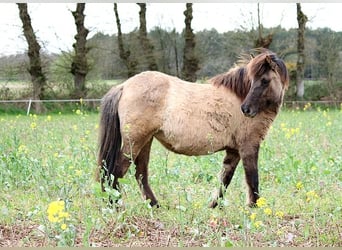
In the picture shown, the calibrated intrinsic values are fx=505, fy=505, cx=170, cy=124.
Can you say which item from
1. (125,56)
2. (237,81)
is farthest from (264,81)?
(125,56)

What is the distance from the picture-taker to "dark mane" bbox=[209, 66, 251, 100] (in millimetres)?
5449

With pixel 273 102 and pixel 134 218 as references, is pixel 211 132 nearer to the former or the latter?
pixel 273 102

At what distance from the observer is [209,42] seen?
2236 cm

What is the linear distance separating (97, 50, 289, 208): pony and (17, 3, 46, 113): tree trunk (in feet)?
48.3

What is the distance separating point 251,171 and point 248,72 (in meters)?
1.05

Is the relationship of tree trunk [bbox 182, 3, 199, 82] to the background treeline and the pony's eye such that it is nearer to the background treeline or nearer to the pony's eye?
the background treeline

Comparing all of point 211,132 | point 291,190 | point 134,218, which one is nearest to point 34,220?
point 134,218

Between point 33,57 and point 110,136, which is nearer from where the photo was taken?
point 110,136

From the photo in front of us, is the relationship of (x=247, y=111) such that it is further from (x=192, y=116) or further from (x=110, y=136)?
(x=110, y=136)

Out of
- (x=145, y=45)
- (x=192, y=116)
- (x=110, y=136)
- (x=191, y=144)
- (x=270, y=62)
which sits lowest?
(x=191, y=144)

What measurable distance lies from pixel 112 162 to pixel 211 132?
1094 mm

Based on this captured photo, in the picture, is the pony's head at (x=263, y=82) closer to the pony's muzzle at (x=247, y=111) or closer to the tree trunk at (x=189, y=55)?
the pony's muzzle at (x=247, y=111)

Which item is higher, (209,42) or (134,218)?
(209,42)

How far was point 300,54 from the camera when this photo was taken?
21.6 metres
